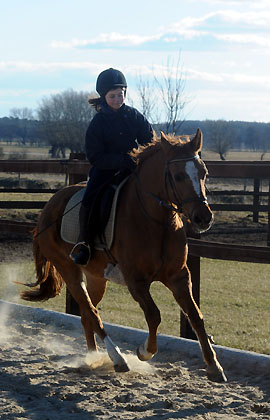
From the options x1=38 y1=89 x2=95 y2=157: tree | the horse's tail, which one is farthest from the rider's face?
x1=38 y1=89 x2=95 y2=157: tree

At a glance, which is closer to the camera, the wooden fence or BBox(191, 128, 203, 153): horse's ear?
BBox(191, 128, 203, 153): horse's ear

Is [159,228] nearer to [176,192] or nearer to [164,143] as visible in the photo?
[176,192]

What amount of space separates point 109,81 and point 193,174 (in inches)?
56.2

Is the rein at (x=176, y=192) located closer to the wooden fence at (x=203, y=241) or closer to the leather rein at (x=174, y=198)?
the leather rein at (x=174, y=198)

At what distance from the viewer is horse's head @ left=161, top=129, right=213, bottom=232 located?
185 inches

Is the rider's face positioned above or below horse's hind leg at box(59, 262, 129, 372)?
above

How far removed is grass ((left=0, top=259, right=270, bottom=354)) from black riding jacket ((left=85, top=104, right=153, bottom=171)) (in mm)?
2703

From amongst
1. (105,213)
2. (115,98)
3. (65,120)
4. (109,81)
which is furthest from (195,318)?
(65,120)

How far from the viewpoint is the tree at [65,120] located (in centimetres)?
7806

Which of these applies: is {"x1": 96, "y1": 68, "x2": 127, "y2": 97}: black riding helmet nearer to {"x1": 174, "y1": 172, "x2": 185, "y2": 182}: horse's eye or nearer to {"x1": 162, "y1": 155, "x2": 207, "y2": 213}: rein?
{"x1": 162, "y1": 155, "x2": 207, "y2": 213}: rein

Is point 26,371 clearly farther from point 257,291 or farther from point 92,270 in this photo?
point 257,291

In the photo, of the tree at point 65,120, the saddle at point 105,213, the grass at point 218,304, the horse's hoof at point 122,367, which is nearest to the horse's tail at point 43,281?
the saddle at point 105,213

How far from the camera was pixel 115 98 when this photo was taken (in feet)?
19.2

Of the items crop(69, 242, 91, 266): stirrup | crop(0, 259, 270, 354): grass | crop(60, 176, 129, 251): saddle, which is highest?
crop(60, 176, 129, 251): saddle
